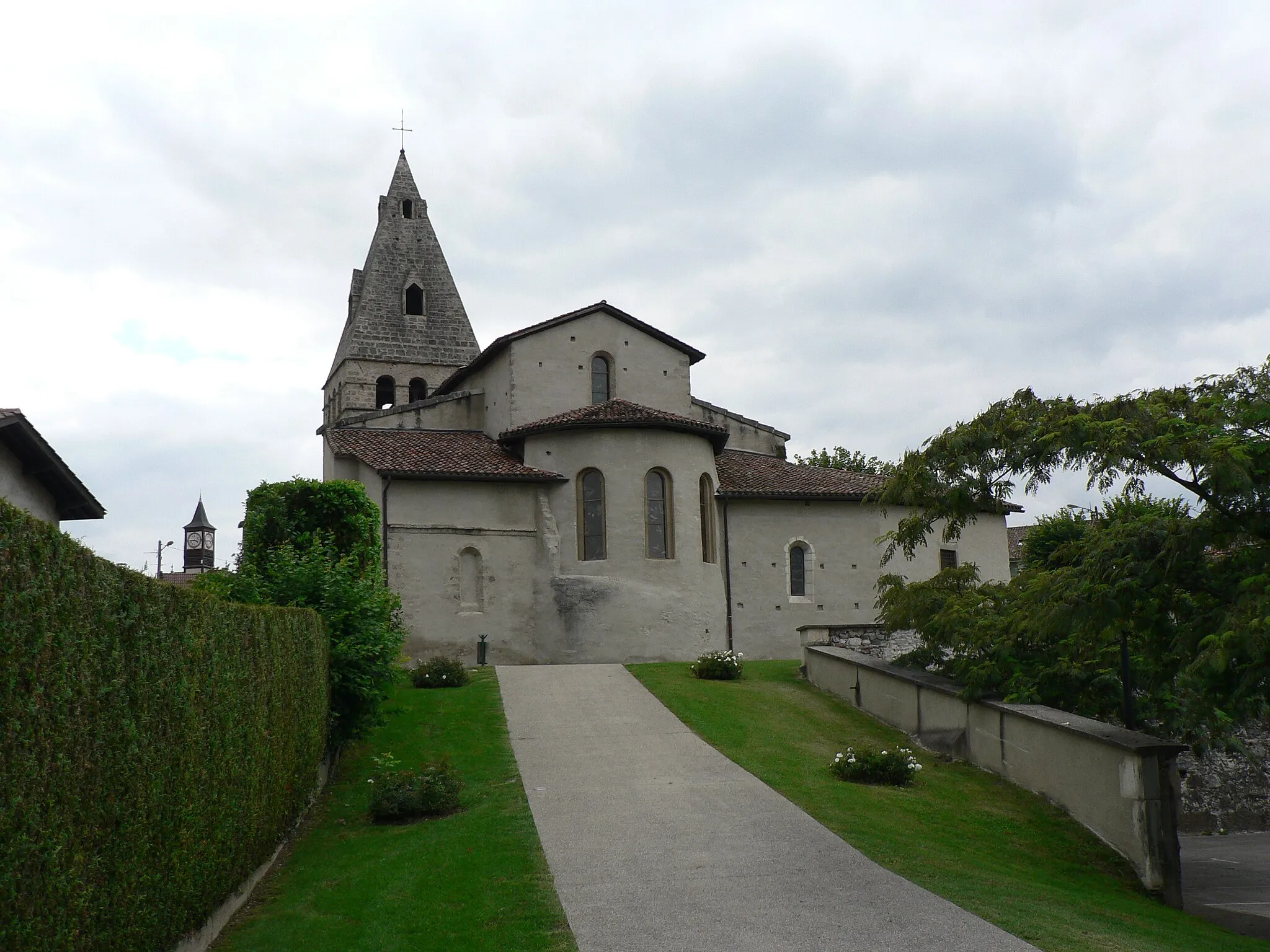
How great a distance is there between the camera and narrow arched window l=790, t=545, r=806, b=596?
3328cm

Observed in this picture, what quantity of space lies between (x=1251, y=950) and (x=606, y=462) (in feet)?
69.3

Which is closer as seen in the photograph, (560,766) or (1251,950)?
(1251,950)

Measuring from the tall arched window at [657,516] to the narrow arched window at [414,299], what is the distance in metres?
19.9

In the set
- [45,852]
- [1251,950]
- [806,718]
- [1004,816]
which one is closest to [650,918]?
[45,852]

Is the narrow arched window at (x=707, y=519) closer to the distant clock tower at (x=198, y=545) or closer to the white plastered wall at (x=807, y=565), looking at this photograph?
the white plastered wall at (x=807, y=565)

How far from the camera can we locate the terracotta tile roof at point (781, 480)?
32812 mm

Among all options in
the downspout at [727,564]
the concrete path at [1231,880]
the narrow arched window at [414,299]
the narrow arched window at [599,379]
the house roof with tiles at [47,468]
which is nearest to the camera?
the concrete path at [1231,880]

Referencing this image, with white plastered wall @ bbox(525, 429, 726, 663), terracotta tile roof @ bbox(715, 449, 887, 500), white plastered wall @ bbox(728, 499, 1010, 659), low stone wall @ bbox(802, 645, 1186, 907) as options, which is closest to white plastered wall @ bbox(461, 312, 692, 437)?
terracotta tile roof @ bbox(715, 449, 887, 500)

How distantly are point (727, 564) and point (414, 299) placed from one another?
826 inches

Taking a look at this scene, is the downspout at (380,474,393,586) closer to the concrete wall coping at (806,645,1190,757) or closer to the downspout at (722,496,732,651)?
the downspout at (722,496,732,651)

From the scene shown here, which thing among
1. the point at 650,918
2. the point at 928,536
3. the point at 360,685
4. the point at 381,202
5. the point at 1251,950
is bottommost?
the point at 1251,950

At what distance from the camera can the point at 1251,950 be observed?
10430 millimetres

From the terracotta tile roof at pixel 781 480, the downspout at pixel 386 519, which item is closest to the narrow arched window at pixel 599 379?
the terracotta tile roof at pixel 781 480

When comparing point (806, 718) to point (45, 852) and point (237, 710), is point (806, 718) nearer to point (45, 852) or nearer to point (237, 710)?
point (237, 710)
